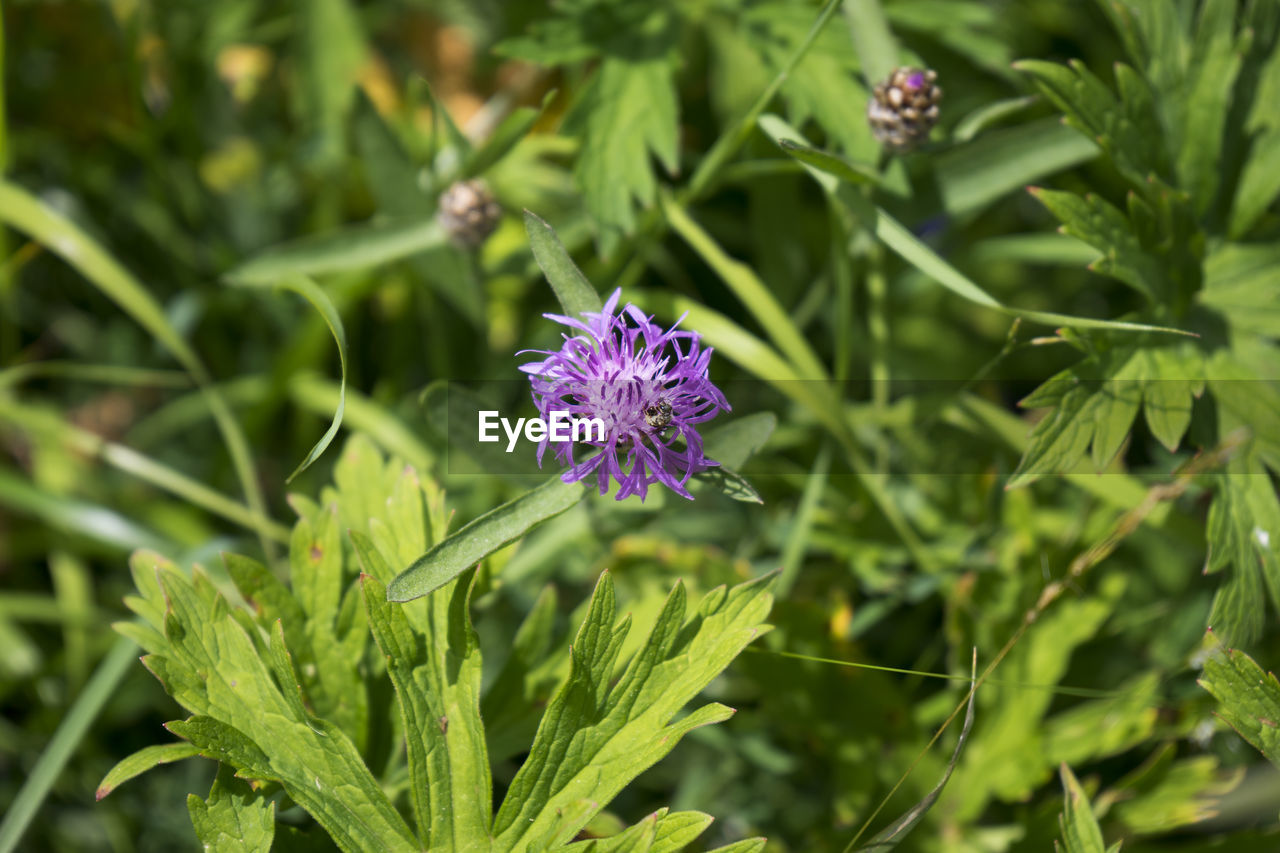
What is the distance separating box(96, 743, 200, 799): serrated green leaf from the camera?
121cm

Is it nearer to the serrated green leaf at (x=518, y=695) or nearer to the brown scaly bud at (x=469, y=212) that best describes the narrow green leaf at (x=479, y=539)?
the serrated green leaf at (x=518, y=695)

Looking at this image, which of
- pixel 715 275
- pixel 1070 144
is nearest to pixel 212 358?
pixel 715 275

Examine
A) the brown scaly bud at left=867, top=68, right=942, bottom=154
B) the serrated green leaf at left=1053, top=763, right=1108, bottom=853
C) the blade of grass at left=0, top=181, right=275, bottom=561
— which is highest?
the brown scaly bud at left=867, top=68, right=942, bottom=154

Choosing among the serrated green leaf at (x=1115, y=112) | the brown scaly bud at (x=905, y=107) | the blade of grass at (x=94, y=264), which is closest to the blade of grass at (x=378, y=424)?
the blade of grass at (x=94, y=264)

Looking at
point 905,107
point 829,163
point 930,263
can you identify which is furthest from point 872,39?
point 930,263

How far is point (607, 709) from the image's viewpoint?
126 cm

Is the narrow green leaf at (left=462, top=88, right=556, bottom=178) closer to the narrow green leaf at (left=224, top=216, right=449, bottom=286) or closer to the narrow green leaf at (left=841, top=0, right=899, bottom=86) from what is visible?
the narrow green leaf at (left=224, top=216, right=449, bottom=286)

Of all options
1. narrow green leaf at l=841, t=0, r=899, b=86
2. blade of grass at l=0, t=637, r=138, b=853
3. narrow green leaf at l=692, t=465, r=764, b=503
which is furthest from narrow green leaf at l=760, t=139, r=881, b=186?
blade of grass at l=0, t=637, r=138, b=853

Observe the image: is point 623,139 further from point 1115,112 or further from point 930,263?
point 1115,112

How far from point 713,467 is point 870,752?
806 mm

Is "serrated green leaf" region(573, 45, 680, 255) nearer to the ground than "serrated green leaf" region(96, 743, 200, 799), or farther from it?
farther from it

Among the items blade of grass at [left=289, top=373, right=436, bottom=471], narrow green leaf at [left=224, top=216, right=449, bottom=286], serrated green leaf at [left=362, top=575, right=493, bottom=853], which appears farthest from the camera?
blade of grass at [left=289, top=373, right=436, bottom=471]

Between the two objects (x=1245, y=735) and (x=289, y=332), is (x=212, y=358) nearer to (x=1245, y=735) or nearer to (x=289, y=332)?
(x=289, y=332)

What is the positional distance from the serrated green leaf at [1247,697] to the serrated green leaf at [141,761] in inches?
55.0
